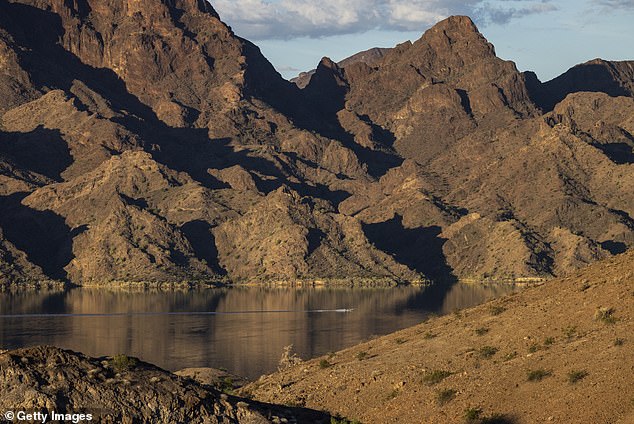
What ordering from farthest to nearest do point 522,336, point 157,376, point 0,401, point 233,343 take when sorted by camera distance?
point 233,343 < point 522,336 < point 157,376 < point 0,401

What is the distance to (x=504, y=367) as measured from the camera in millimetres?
53844

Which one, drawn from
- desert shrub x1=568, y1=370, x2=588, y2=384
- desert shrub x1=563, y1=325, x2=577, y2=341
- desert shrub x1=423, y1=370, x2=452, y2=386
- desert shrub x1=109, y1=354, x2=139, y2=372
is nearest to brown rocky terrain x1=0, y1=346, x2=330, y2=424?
desert shrub x1=109, y1=354, x2=139, y2=372

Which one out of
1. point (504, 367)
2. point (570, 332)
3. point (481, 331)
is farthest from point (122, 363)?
point (481, 331)

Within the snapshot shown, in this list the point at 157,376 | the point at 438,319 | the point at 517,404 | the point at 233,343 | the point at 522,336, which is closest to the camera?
the point at 157,376

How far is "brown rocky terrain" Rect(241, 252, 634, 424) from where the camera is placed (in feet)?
157

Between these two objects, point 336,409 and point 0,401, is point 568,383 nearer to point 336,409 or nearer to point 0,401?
point 336,409

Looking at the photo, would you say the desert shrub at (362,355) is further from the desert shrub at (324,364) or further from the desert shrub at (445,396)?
the desert shrub at (445,396)

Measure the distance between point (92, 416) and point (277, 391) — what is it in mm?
25738

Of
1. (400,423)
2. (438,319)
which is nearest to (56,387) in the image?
(400,423)

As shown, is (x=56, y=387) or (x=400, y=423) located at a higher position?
(x=56, y=387)

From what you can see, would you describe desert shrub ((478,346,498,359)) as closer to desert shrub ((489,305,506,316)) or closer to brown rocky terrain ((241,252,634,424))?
brown rocky terrain ((241,252,634,424))

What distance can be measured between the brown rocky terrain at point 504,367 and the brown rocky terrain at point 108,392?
1218 centimetres

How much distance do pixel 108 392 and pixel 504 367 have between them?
2157 cm

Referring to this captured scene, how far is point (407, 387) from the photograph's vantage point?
55312 mm
